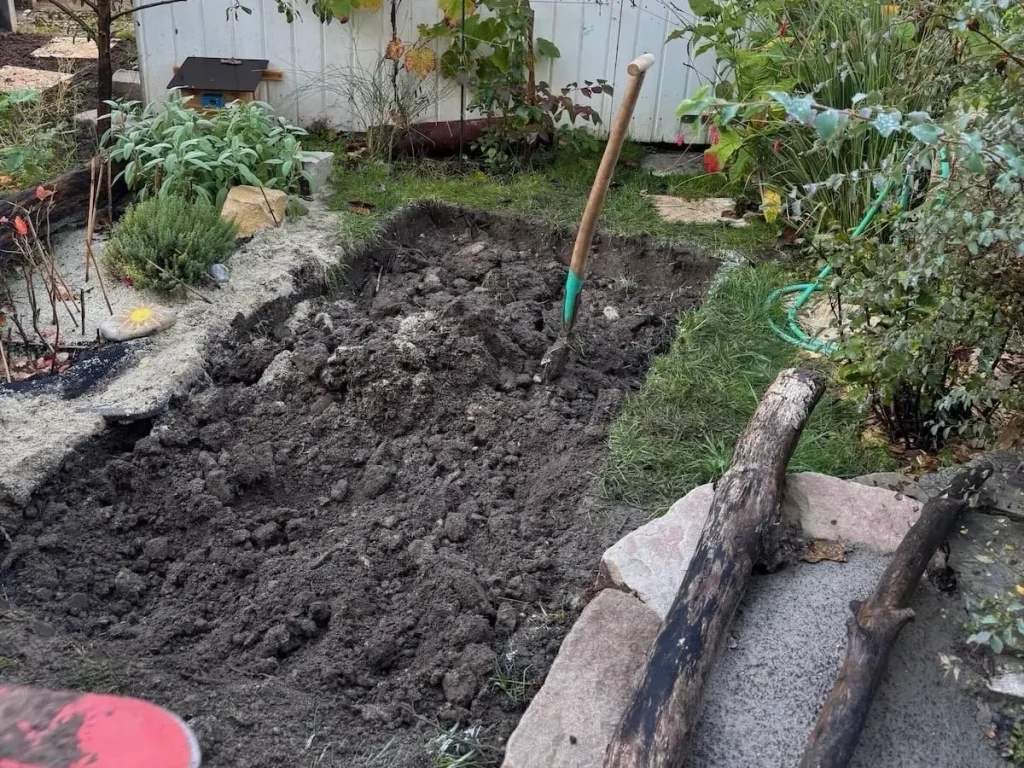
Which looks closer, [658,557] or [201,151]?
[658,557]

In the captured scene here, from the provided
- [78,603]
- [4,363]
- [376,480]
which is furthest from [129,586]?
[4,363]

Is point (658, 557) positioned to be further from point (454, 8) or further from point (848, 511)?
point (454, 8)

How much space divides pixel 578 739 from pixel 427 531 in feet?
3.17

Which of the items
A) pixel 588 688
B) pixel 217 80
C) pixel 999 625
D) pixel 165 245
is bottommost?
pixel 588 688

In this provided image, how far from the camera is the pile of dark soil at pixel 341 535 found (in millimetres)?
2139

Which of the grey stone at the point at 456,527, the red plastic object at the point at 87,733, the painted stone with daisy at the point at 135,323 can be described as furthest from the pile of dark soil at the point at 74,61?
the red plastic object at the point at 87,733

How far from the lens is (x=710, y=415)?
3186mm

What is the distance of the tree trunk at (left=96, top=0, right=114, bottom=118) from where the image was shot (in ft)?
14.7

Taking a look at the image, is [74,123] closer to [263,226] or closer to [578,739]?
[263,226]

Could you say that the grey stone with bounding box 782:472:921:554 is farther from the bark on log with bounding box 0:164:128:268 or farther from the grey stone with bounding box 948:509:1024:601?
the bark on log with bounding box 0:164:128:268

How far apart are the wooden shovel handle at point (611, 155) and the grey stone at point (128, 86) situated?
3847 millimetres

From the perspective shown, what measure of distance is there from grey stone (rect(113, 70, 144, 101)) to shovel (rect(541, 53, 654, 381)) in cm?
381

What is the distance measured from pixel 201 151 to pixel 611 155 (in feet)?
7.26

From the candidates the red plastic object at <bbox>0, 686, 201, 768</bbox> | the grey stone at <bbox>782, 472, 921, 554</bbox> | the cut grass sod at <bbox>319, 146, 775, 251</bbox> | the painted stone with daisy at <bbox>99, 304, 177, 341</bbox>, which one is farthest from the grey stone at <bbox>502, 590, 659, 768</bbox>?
the cut grass sod at <bbox>319, 146, 775, 251</bbox>
